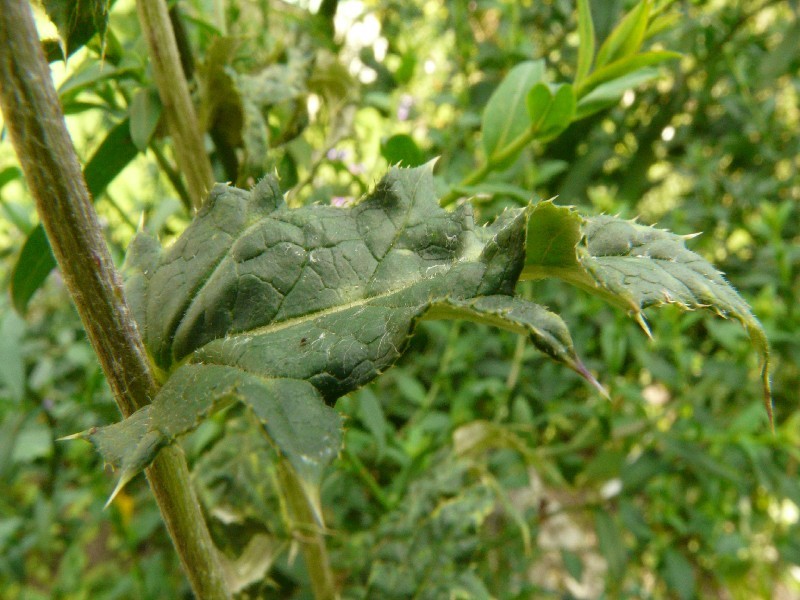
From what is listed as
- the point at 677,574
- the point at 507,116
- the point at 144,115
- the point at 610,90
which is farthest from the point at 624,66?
the point at 677,574

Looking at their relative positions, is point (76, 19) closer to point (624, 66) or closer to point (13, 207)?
point (624, 66)

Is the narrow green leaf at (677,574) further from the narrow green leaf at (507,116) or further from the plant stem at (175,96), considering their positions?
the plant stem at (175,96)

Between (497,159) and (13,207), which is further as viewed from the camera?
(13,207)

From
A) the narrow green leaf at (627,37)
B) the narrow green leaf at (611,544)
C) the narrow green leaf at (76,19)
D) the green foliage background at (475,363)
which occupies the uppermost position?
the narrow green leaf at (76,19)

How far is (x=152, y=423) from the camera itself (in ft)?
1.24

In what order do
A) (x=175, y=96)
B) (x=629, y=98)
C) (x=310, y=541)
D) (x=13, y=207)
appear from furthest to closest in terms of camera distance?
(x=629, y=98)
(x=13, y=207)
(x=310, y=541)
(x=175, y=96)

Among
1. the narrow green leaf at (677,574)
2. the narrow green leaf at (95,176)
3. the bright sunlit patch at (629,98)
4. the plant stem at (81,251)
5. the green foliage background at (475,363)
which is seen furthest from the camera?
the bright sunlit patch at (629,98)

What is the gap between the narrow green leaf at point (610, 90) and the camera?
67 cm

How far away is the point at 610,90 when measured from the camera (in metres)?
0.67

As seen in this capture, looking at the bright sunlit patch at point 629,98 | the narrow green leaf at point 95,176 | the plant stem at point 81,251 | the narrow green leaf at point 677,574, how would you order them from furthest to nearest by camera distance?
the bright sunlit patch at point 629,98
the narrow green leaf at point 677,574
the narrow green leaf at point 95,176
the plant stem at point 81,251

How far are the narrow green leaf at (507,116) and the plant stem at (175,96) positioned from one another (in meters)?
0.31

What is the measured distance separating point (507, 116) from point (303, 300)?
15.0 inches

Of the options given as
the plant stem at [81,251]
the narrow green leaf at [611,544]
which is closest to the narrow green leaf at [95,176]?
the plant stem at [81,251]

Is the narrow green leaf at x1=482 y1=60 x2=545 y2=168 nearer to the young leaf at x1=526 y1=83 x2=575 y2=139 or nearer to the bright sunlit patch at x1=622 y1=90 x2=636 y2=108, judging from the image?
the young leaf at x1=526 y1=83 x2=575 y2=139
